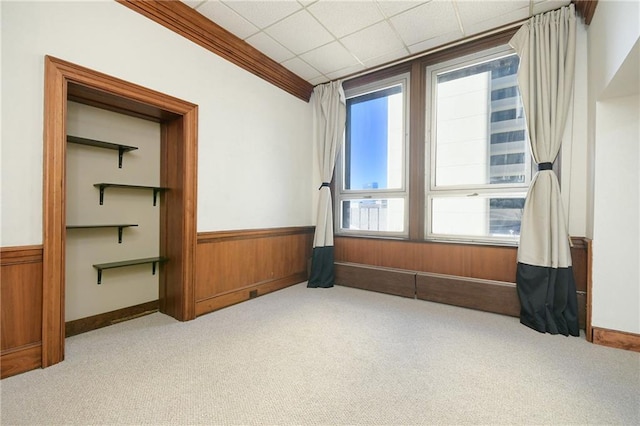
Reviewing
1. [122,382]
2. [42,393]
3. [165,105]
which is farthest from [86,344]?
[165,105]

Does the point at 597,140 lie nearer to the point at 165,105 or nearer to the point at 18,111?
Result: the point at 165,105

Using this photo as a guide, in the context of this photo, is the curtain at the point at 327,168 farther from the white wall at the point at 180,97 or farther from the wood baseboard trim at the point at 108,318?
the wood baseboard trim at the point at 108,318

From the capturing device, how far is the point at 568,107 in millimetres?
2568

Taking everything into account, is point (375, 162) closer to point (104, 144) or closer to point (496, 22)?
point (496, 22)

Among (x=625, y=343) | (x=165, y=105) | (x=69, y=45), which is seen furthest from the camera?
(x=165, y=105)

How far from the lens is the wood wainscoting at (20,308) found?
1.74m

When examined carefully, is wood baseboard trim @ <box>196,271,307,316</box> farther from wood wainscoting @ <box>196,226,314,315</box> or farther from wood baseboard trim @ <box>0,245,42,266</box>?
wood baseboard trim @ <box>0,245,42,266</box>

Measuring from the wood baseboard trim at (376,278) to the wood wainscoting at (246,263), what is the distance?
654 millimetres

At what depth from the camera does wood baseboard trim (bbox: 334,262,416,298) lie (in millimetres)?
3389

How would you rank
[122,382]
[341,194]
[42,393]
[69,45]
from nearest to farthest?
1. [42,393]
2. [122,382]
3. [69,45]
4. [341,194]

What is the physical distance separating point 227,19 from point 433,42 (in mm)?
2258

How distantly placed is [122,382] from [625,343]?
3.58 meters

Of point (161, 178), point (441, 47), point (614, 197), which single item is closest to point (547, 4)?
point (441, 47)

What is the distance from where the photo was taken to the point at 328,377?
68.9 inches
